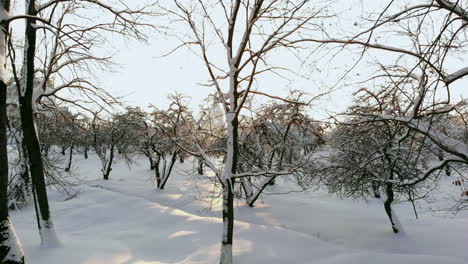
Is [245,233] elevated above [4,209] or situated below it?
below

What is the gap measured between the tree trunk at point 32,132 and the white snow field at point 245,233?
1.50 ft

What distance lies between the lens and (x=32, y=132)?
Result: 259 inches

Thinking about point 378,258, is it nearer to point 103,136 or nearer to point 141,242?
point 141,242

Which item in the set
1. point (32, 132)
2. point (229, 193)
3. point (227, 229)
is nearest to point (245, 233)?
point (227, 229)

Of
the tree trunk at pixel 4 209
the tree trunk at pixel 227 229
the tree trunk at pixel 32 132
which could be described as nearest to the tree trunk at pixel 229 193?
the tree trunk at pixel 227 229

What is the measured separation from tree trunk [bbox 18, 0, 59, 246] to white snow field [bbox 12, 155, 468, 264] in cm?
46

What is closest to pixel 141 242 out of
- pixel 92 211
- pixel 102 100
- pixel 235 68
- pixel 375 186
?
pixel 102 100

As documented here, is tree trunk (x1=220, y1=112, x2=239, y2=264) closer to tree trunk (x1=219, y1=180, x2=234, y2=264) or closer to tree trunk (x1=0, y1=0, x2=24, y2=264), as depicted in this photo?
tree trunk (x1=219, y1=180, x2=234, y2=264)

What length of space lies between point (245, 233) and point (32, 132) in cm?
740

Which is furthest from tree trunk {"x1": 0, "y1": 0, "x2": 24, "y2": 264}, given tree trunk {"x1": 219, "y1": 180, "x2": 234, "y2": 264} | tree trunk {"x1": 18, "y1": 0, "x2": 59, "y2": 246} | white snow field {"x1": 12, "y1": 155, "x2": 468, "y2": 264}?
tree trunk {"x1": 219, "y1": 180, "x2": 234, "y2": 264}

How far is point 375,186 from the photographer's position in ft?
40.0

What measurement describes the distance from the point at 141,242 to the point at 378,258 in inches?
276

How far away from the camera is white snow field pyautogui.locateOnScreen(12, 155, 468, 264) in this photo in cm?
706

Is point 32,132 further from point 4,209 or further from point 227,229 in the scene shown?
point 227,229
